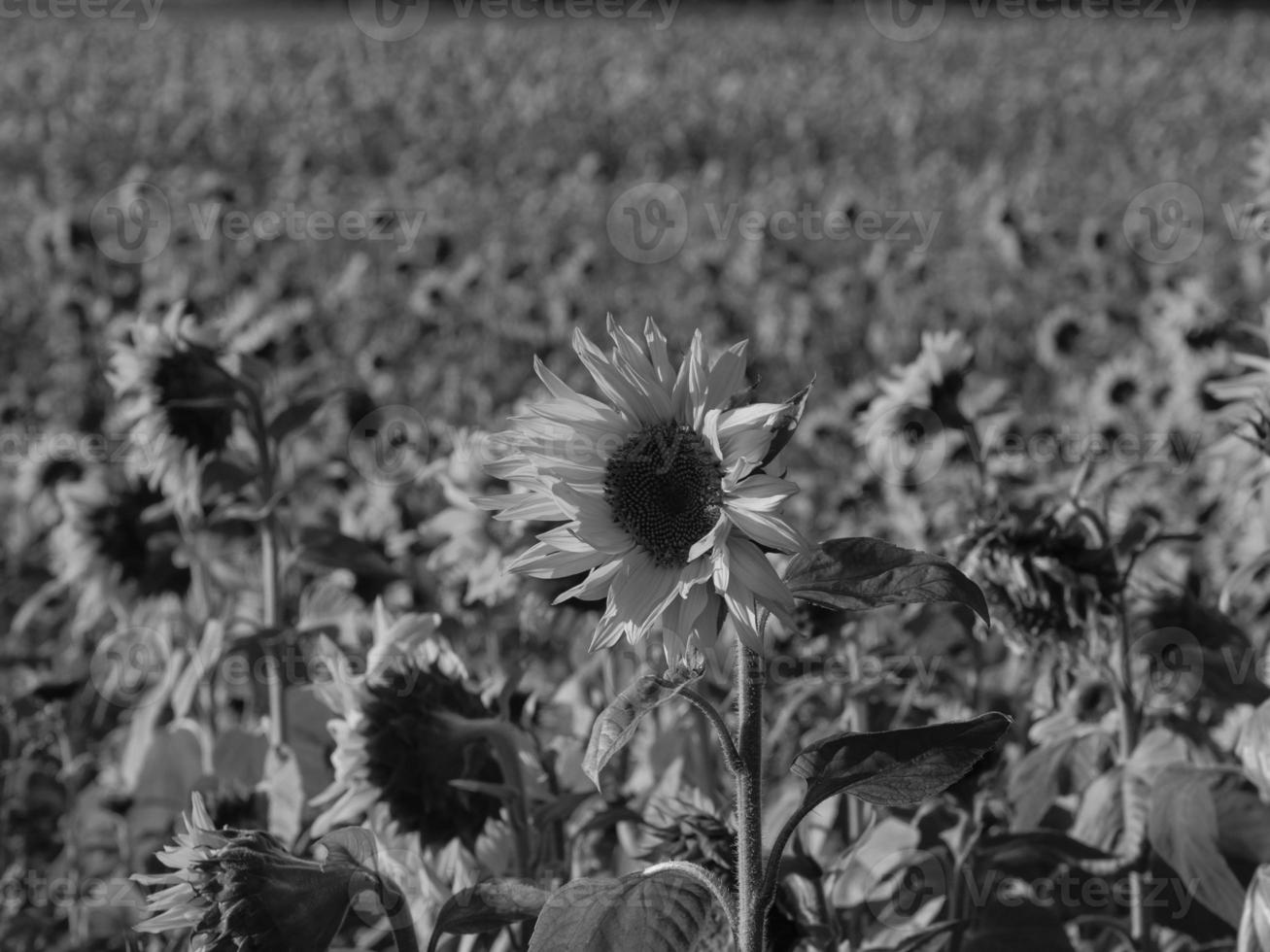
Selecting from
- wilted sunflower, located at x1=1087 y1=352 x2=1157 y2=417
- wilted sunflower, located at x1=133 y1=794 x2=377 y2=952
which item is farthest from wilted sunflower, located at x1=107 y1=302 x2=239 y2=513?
wilted sunflower, located at x1=1087 y1=352 x2=1157 y2=417

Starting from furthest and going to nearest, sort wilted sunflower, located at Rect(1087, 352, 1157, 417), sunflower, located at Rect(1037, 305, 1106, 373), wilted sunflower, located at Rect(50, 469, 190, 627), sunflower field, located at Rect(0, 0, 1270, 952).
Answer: sunflower, located at Rect(1037, 305, 1106, 373), wilted sunflower, located at Rect(1087, 352, 1157, 417), wilted sunflower, located at Rect(50, 469, 190, 627), sunflower field, located at Rect(0, 0, 1270, 952)

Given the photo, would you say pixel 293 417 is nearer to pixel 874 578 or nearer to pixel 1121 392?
pixel 874 578

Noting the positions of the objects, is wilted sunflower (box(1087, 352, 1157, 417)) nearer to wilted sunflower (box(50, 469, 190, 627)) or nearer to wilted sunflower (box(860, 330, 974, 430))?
wilted sunflower (box(860, 330, 974, 430))

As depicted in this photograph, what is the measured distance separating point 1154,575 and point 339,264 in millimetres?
5557

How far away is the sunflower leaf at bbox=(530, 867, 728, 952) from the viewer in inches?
47.8

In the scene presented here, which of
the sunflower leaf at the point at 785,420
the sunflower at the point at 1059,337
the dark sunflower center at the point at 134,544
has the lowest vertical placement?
the dark sunflower center at the point at 134,544

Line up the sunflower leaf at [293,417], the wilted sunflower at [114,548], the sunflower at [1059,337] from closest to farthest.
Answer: the sunflower leaf at [293,417], the wilted sunflower at [114,548], the sunflower at [1059,337]

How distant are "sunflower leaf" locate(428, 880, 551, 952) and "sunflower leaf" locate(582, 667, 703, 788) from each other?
235 millimetres

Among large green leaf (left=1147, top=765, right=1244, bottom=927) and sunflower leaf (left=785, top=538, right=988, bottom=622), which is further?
large green leaf (left=1147, top=765, right=1244, bottom=927)

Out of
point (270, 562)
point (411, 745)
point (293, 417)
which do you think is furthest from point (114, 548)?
point (411, 745)

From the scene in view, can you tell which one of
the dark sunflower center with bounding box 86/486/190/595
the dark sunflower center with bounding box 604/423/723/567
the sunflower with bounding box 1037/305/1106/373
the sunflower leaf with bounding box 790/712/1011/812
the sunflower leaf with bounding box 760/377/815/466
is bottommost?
the dark sunflower center with bounding box 86/486/190/595

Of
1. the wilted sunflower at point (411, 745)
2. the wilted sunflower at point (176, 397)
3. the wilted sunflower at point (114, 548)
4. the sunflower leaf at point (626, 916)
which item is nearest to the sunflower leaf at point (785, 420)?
the sunflower leaf at point (626, 916)

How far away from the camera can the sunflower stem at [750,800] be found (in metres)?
1.22

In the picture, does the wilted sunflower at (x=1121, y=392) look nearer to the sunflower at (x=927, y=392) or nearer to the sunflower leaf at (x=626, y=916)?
the sunflower at (x=927, y=392)
